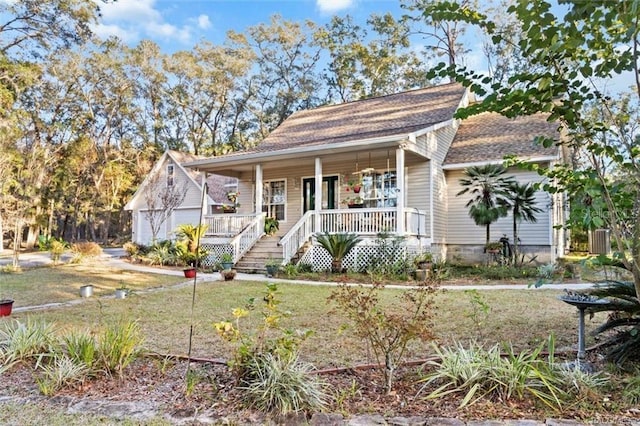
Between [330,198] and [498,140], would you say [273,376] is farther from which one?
[498,140]

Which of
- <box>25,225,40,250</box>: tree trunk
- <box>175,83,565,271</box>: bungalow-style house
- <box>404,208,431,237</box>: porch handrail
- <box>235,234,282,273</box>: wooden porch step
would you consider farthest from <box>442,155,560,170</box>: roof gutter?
<box>25,225,40,250</box>: tree trunk

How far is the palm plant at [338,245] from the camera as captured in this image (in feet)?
37.9

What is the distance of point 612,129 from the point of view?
3449 millimetres

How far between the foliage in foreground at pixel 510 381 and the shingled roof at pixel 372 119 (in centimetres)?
1073

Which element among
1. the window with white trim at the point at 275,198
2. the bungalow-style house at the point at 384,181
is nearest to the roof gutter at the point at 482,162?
the bungalow-style house at the point at 384,181

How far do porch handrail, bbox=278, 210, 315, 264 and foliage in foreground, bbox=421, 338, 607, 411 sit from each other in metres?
9.43

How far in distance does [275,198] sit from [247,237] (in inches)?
116

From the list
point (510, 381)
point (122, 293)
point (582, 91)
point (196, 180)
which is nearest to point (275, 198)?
point (196, 180)

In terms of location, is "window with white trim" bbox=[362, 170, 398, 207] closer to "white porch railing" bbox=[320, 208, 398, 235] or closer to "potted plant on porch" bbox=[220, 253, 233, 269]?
"white porch railing" bbox=[320, 208, 398, 235]

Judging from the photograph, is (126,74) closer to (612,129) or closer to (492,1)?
(492,1)

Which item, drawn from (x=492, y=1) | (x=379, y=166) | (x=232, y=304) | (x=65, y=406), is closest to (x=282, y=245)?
(x=379, y=166)

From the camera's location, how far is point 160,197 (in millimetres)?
19672

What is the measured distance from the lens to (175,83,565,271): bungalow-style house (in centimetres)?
1224

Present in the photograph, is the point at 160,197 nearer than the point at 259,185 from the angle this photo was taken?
No
